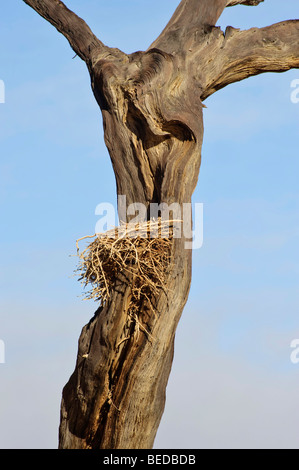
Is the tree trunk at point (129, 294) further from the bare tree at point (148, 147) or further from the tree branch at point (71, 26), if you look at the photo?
the tree branch at point (71, 26)

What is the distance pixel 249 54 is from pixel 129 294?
305 cm

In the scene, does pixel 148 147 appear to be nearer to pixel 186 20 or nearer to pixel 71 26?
pixel 186 20

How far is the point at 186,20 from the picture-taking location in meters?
6.46

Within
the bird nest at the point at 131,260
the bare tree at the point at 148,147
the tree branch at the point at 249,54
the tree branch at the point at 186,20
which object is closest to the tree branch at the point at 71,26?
the bare tree at the point at 148,147

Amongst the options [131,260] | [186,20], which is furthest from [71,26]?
[131,260]

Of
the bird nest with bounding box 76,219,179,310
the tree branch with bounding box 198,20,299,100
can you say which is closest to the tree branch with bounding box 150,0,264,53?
the tree branch with bounding box 198,20,299,100

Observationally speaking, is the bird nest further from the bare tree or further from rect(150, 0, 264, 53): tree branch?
rect(150, 0, 264, 53): tree branch

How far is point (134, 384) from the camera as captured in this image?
17.1 ft

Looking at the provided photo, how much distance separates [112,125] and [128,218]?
3.03 feet

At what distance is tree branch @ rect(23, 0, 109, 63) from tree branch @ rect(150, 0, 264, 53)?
63 centimetres

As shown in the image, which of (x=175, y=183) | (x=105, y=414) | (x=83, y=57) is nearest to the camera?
(x=105, y=414)
